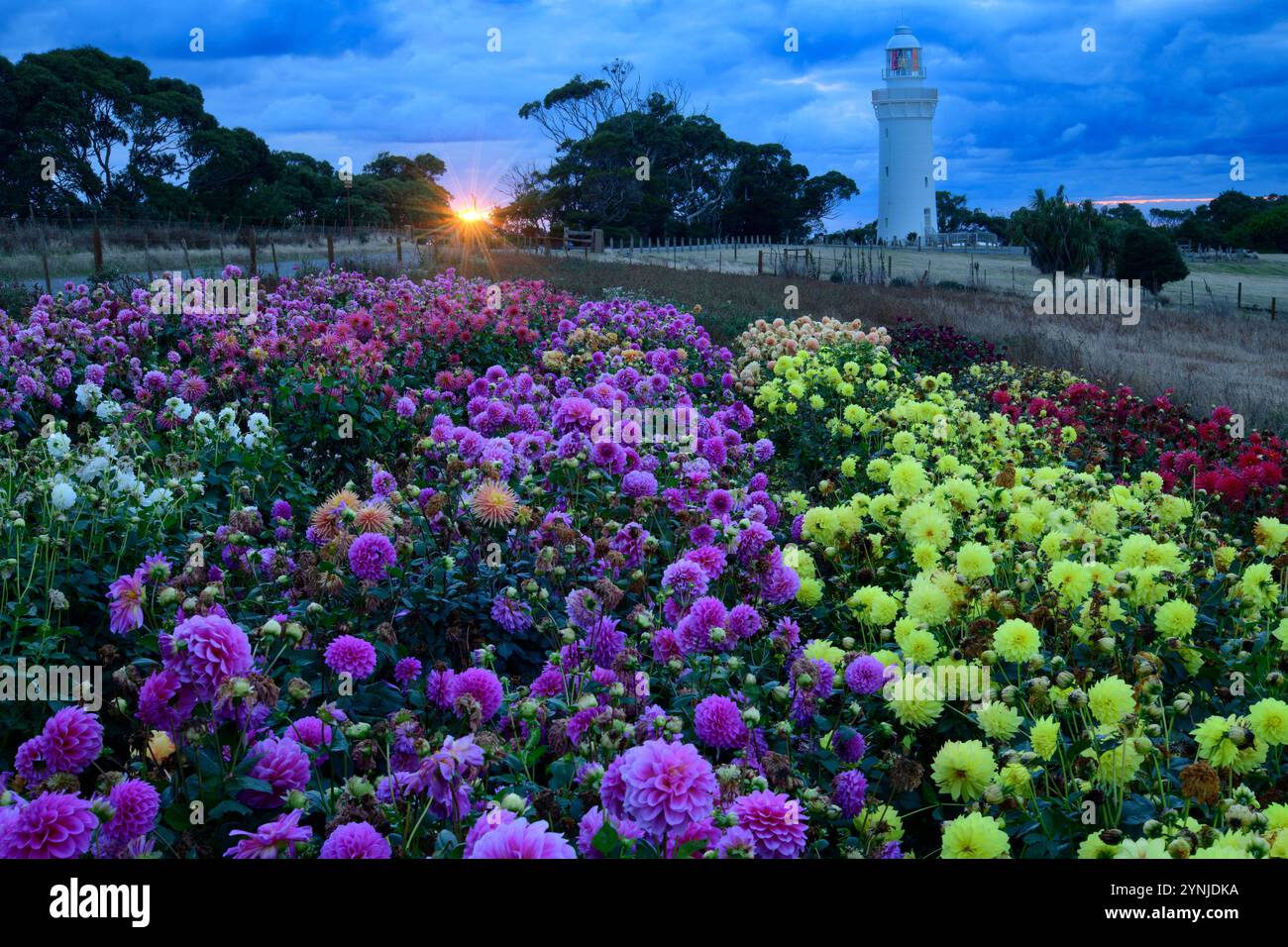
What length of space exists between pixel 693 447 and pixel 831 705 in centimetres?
178

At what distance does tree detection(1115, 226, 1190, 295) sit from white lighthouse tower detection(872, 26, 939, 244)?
25.5 metres

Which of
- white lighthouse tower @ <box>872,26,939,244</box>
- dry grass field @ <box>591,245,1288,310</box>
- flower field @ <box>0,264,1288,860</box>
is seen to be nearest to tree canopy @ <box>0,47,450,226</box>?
dry grass field @ <box>591,245,1288,310</box>

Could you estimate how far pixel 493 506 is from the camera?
322 cm

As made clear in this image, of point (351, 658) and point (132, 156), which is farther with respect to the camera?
point (132, 156)

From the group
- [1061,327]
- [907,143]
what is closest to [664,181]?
[907,143]

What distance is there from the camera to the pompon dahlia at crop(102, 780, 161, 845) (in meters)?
1.75

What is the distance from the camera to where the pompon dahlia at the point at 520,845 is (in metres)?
1.43

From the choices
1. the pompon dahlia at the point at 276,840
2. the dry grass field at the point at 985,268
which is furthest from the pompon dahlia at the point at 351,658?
the dry grass field at the point at 985,268

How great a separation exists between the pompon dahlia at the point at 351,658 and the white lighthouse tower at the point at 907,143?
61784 millimetres

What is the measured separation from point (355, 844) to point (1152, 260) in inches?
1508

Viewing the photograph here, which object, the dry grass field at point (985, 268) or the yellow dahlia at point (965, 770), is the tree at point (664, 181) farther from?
the yellow dahlia at point (965, 770)

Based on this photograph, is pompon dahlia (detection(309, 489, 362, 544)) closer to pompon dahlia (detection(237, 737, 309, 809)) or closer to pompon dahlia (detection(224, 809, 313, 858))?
pompon dahlia (detection(237, 737, 309, 809))

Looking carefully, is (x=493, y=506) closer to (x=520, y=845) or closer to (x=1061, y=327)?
(x=520, y=845)

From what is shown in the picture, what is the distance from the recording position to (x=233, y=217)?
34.7m
